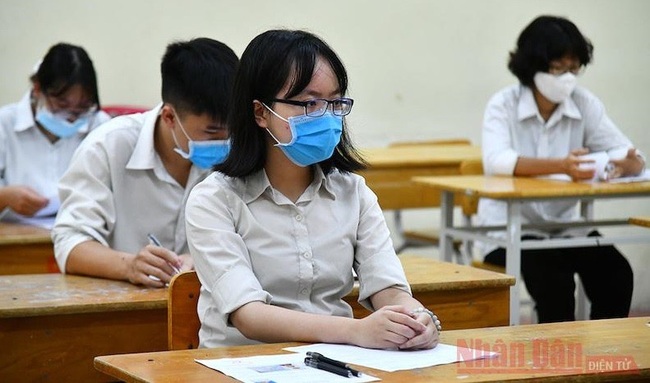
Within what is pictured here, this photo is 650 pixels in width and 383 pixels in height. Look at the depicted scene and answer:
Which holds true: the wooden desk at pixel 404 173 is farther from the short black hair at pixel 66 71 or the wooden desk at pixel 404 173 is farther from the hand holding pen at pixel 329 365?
the hand holding pen at pixel 329 365

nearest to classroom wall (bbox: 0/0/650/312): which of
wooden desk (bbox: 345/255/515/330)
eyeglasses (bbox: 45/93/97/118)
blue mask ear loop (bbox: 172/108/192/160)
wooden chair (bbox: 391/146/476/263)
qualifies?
wooden chair (bbox: 391/146/476/263)

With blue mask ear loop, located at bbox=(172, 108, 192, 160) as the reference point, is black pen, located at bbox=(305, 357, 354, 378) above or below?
below

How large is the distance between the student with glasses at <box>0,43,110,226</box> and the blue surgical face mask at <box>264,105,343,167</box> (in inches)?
71.8

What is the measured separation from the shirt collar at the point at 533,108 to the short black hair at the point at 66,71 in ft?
5.27

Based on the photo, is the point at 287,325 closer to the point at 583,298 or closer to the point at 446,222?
the point at 446,222

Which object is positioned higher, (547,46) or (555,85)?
(547,46)

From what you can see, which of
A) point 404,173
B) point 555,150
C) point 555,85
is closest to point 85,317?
point 555,85

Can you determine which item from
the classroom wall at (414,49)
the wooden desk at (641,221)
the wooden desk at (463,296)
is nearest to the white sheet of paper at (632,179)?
the wooden desk at (641,221)

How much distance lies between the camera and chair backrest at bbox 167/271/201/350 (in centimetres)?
205

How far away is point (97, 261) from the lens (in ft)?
8.61

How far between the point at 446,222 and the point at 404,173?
865 millimetres

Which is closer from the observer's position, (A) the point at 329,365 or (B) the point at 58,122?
(A) the point at 329,365

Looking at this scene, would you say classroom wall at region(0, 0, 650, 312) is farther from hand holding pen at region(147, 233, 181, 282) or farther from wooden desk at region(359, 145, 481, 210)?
hand holding pen at region(147, 233, 181, 282)

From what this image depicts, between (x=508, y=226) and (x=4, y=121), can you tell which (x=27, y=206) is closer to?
(x=4, y=121)
